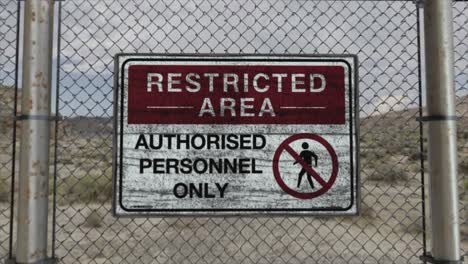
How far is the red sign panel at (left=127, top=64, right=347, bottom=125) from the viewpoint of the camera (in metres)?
2.74

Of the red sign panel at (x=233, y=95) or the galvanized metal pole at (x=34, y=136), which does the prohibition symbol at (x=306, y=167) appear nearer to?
the red sign panel at (x=233, y=95)

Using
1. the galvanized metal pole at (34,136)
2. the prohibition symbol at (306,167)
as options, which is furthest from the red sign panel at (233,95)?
the galvanized metal pole at (34,136)

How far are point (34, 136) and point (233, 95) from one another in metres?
1.24

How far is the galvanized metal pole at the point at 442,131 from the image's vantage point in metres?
2.41

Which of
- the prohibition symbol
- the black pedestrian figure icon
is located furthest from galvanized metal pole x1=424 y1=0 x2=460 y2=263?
the black pedestrian figure icon

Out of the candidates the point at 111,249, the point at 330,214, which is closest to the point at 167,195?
the point at 330,214

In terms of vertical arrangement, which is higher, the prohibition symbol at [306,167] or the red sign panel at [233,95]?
the red sign panel at [233,95]

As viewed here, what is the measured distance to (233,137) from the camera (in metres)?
2.73

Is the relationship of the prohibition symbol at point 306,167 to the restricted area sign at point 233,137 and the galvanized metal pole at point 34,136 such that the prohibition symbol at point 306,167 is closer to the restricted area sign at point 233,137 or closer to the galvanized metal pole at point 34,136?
the restricted area sign at point 233,137

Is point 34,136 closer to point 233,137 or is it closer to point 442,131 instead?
point 233,137

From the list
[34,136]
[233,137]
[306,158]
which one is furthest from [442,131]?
[34,136]

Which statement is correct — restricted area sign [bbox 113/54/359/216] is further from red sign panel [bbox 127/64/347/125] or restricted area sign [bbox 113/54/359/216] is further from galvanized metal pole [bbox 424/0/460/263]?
galvanized metal pole [bbox 424/0/460/263]

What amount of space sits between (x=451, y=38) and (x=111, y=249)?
5.81m

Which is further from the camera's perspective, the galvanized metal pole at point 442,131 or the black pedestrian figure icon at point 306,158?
the black pedestrian figure icon at point 306,158
